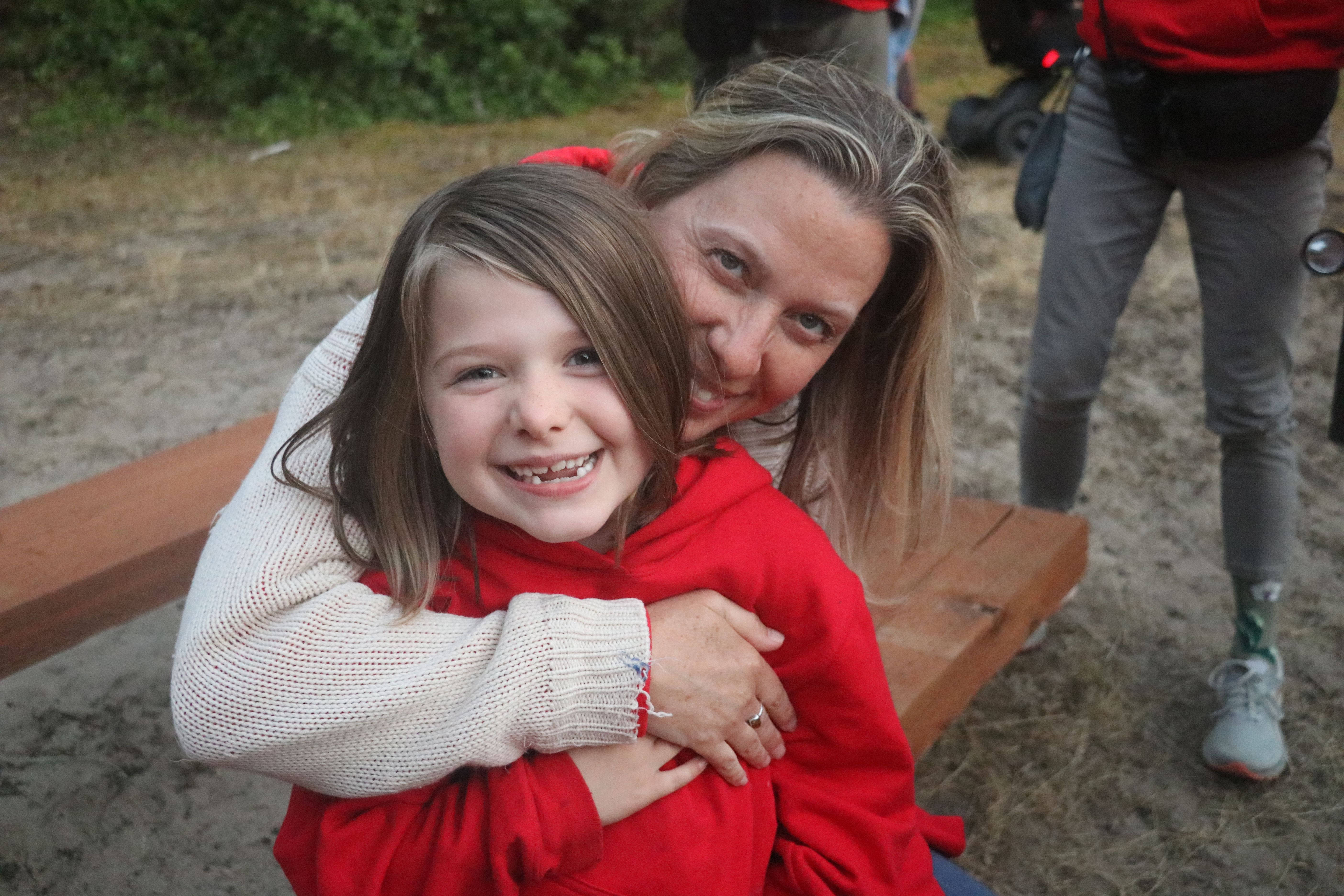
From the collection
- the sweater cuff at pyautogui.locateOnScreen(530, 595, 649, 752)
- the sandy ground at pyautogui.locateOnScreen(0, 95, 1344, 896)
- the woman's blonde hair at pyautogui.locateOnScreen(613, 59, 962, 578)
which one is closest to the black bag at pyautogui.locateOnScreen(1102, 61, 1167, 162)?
the sandy ground at pyautogui.locateOnScreen(0, 95, 1344, 896)

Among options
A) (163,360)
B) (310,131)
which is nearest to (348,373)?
(163,360)

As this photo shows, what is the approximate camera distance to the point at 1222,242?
236 centimetres

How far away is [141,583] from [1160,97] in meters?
2.00

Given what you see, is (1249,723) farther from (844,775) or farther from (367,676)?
(367,676)

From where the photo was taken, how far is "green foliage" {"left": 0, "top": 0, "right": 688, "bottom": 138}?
25.3ft

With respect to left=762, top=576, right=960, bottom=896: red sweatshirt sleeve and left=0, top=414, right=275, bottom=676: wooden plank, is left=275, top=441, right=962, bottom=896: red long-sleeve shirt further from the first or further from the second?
left=0, top=414, right=275, bottom=676: wooden plank

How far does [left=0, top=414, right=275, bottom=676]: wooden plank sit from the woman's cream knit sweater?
609mm

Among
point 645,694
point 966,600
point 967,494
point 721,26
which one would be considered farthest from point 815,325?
point 721,26

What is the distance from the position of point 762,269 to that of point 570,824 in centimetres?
66

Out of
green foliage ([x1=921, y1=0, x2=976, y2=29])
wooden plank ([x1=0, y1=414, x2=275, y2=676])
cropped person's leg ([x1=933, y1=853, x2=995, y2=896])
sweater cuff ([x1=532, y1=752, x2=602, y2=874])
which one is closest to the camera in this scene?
sweater cuff ([x1=532, y1=752, x2=602, y2=874])

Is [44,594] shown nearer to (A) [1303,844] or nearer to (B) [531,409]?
(B) [531,409]

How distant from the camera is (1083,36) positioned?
8.09 ft

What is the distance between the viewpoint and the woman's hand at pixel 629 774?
134cm

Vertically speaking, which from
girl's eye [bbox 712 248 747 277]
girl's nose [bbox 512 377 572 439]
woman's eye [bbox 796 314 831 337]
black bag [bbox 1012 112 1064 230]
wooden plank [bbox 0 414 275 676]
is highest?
girl's eye [bbox 712 248 747 277]
